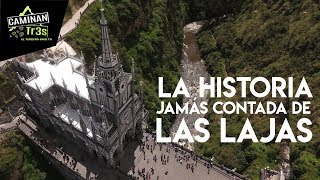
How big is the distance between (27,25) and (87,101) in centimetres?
2253

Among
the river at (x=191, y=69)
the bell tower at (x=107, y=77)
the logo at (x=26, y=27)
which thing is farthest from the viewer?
the river at (x=191, y=69)

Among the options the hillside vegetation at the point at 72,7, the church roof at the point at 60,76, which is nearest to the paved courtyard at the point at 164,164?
the church roof at the point at 60,76

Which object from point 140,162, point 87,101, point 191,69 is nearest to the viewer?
point 87,101

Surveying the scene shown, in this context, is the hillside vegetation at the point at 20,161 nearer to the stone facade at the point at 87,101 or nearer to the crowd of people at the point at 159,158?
the stone facade at the point at 87,101

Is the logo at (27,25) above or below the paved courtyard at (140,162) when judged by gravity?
above

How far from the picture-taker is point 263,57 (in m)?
97.1

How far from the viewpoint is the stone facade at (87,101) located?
2196 inches

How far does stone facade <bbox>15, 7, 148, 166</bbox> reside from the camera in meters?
55.8

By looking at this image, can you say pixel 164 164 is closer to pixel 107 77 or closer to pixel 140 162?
pixel 140 162

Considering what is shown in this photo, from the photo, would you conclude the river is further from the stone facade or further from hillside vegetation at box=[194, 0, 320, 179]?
the stone facade

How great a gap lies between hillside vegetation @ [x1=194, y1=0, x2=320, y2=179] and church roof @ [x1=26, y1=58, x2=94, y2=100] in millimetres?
30110

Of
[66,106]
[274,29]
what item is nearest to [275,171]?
[66,106]

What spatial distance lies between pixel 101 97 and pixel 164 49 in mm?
48646

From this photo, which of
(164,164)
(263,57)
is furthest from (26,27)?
(263,57)
